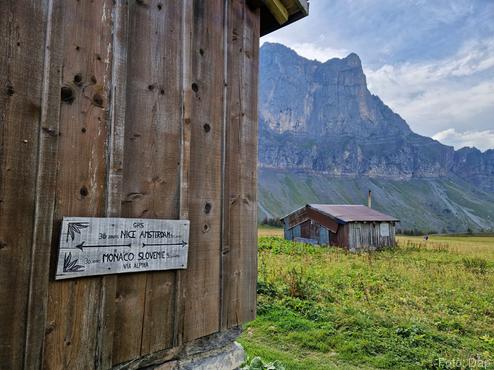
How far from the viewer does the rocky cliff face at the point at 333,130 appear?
549ft

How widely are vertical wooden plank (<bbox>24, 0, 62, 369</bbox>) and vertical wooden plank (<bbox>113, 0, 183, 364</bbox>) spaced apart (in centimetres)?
36

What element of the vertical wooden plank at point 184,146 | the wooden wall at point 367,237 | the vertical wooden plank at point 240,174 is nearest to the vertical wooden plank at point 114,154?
the vertical wooden plank at point 184,146

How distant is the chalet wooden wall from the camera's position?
56.1 inches

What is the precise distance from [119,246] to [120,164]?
44cm

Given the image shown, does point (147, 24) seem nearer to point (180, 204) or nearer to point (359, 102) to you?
point (180, 204)

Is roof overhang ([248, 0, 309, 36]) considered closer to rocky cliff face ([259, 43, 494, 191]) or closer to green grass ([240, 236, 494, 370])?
green grass ([240, 236, 494, 370])

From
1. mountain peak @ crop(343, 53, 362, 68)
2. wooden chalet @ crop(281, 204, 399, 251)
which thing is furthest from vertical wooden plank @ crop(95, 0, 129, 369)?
mountain peak @ crop(343, 53, 362, 68)

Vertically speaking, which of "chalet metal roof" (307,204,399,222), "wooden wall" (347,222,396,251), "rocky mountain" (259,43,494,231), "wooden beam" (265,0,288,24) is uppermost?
"rocky mountain" (259,43,494,231)

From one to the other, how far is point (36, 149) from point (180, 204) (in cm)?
84

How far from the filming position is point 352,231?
24.1m

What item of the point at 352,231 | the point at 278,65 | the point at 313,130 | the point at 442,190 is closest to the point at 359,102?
the point at 313,130

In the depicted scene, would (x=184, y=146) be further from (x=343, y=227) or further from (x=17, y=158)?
(x=343, y=227)

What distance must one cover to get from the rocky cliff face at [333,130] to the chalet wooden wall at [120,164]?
522 ft

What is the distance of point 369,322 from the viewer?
21.0 feet
